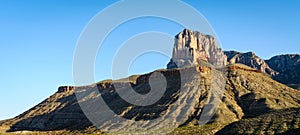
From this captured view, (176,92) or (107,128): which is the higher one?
(176,92)

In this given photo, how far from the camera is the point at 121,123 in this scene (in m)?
168

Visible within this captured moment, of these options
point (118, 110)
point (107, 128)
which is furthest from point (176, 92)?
point (107, 128)

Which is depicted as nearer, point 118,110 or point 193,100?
point 193,100

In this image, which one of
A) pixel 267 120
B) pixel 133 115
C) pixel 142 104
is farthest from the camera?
pixel 142 104

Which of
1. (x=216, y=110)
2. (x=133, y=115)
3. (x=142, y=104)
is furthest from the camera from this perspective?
(x=142, y=104)

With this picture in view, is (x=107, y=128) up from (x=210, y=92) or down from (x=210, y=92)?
down

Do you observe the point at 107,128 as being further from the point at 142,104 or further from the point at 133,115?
the point at 142,104

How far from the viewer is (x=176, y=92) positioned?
193 metres

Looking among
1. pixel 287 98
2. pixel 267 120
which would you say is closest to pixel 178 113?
pixel 287 98

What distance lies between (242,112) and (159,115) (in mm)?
31940

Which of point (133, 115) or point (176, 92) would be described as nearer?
point (133, 115)

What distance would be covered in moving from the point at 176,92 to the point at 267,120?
96.0 m

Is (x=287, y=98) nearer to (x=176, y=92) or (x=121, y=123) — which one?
(x=176, y=92)

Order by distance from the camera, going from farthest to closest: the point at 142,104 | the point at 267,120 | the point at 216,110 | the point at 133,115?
the point at 142,104 < the point at 133,115 < the point at 216,110 < the point at 267,120
